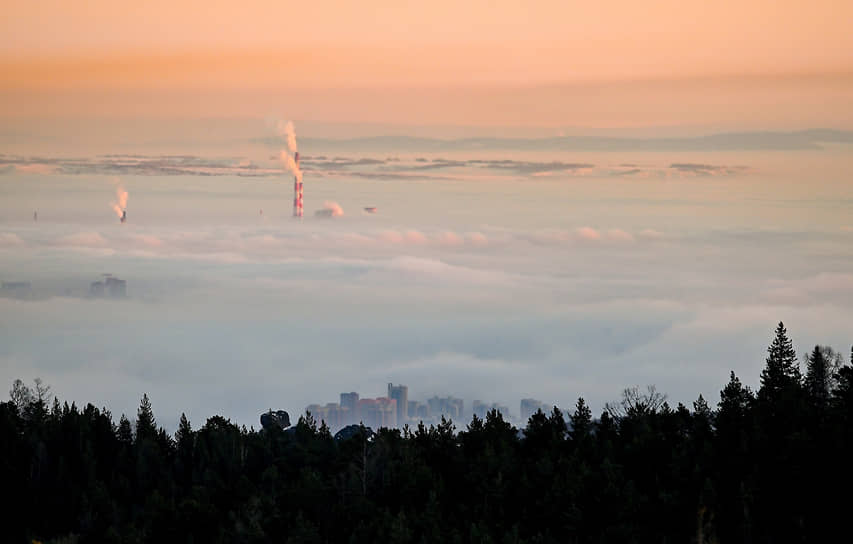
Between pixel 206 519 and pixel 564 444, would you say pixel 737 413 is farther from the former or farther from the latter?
pixel 206 519

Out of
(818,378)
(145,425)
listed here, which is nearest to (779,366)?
(818,378)

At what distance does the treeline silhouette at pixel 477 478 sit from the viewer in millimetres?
89562

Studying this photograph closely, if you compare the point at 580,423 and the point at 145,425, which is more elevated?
the point at 145,425

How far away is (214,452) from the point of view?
387 feet

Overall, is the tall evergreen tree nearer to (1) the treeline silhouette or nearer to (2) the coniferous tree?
(1) the treeline silhouette

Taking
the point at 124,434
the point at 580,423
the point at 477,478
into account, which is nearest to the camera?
the point at 477,478

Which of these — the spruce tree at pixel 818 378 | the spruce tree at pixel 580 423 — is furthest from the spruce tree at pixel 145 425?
the spruce tree at pixel 818 378

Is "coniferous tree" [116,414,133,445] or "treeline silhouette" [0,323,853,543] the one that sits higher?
"coniferous tree" [116,414,133,445]

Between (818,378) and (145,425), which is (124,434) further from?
(818,378)

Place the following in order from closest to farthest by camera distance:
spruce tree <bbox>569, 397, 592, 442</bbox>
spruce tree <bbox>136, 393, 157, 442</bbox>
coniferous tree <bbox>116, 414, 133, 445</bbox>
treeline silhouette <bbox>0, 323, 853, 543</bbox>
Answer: treeline silhouette <bbox>0, 323, 853, 543</bbox>, spruce tree <bbox>569, 397, 592, 442</bbox>, spruce tree <bbox>136, 393, 157, 442</bbox>, coniferous tree <bbox>116, 414, 133, 445</bbox>

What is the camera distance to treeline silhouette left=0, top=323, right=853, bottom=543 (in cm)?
8956

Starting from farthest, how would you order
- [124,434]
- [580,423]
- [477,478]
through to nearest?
[124,434], [580,423], [477,478]

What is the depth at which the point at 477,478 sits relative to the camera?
331 ft

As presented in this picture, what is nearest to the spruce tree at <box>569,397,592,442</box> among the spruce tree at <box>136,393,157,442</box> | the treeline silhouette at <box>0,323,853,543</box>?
the treeline silhouette at <box>0,323,853,543</box>
